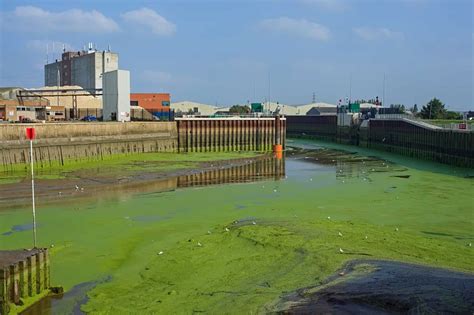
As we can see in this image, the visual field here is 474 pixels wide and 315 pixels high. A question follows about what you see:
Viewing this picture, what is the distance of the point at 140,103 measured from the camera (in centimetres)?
8300

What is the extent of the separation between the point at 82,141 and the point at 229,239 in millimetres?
27422

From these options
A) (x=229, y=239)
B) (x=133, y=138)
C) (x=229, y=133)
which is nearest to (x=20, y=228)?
(x=229, y=239)

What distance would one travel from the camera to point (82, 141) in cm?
4034

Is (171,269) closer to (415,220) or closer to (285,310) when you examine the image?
(285,310)

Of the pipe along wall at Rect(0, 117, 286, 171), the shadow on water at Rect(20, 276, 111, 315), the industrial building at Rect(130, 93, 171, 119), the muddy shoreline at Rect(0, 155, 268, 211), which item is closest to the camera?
the shadow on water at Rect(20, 276, 111, 315)

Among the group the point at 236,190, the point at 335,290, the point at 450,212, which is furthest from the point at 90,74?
the point at 335,290

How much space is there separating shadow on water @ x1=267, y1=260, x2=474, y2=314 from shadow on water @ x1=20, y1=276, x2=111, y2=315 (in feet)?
13.1

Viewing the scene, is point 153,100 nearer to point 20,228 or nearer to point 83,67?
point 83,67

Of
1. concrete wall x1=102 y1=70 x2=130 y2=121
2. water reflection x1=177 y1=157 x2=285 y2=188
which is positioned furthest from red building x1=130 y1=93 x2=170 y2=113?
water reflection x1=177 y1=157 x2=285 y2=188

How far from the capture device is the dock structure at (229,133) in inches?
2136

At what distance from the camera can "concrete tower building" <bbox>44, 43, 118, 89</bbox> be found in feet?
332

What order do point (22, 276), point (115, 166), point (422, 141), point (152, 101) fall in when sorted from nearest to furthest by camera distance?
point (22, 276) < point (115, 166) < point (422, 141) < point (152, 101)

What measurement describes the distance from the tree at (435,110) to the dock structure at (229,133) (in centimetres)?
3861

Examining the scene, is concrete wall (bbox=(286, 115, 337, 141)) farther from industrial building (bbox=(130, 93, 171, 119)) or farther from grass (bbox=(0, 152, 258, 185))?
grass (bbox=(0, 152, 258, 185))
